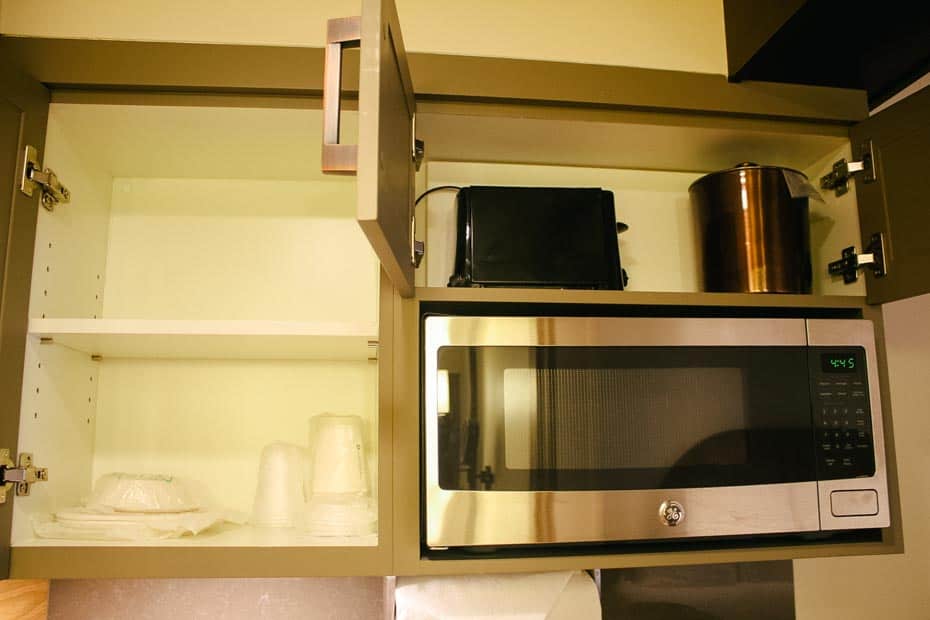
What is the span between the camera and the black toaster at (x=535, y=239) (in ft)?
3.76

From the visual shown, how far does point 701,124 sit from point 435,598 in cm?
95

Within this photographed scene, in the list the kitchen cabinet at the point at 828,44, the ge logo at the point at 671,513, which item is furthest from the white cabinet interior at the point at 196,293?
the kitchen cabinet at the point at 828,44

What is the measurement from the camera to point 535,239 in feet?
3.81

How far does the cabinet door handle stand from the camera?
0.66m

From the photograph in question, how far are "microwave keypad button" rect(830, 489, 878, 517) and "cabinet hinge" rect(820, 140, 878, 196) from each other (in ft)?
1.80

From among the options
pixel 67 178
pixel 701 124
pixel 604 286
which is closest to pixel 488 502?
pixel 604 286

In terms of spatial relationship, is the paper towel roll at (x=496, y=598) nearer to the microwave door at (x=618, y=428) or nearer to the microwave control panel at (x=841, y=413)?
the microwave door at (x=618, y=428)

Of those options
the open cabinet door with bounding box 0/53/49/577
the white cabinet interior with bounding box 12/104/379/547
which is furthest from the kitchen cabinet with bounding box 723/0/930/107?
the open cabinet door with bounding box 0/53/49/577

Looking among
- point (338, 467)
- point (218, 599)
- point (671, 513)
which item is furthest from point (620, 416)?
point (218, 599)

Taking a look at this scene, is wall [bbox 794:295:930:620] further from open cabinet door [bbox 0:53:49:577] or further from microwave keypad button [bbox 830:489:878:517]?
open cabinet door [bbox 0:53:49:577]

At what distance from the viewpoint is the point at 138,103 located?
3.44 feet

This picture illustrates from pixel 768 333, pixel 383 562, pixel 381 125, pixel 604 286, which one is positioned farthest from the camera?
pixel 604 286

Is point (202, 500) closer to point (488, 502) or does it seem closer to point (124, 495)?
point (124, 495)

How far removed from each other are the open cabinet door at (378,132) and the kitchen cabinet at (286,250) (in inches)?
0.4
